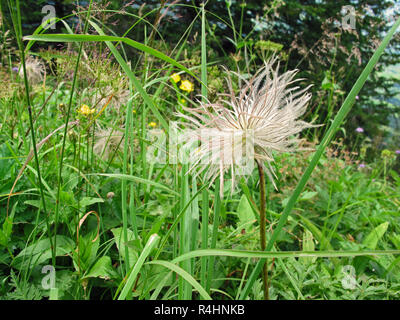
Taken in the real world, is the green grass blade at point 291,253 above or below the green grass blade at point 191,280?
above

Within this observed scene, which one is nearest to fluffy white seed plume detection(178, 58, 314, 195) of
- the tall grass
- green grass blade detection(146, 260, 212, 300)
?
the tall grass

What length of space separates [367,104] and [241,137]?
895 cm

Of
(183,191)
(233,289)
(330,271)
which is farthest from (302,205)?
(183,191)

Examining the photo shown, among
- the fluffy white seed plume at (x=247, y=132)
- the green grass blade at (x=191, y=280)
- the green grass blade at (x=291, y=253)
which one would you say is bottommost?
the green grass blade at (x=191, y=280)

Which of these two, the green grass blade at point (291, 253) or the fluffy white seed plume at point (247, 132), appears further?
the fluffy white seed plume at point (247, 132)

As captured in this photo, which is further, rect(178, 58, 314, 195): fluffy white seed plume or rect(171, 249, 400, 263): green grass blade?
rect(178, 58, 314, 195): fluffy white seed plume

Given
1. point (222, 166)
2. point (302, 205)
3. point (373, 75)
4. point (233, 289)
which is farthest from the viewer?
point (373, 75)

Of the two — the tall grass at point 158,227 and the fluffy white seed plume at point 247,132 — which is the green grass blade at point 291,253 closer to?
the tall grass at point 158,227

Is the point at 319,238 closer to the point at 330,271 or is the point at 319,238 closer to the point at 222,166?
the point at 330,271

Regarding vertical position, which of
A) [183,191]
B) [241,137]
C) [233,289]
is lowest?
[233,289]

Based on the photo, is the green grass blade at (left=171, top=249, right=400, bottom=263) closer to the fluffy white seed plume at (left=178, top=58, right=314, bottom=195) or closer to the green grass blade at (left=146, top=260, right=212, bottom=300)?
the green grass blade at (left=146, top=260, right=212, bottom=300)

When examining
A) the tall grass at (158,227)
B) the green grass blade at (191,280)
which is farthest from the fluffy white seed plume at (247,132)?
the green grass blade at (191,280)
